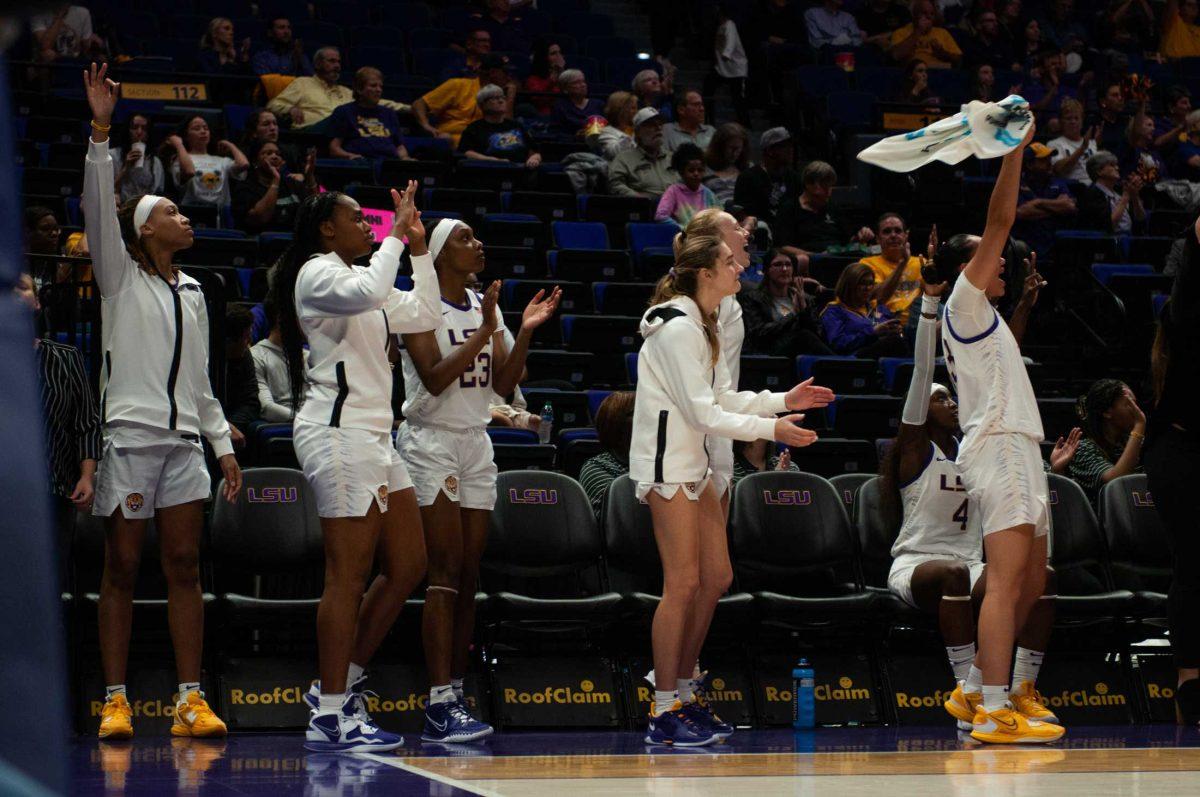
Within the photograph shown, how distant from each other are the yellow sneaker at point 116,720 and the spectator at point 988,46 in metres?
12.0

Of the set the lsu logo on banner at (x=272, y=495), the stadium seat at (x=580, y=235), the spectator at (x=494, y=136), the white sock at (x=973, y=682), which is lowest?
the white sock at (x=973, y=682)

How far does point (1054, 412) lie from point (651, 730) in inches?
171

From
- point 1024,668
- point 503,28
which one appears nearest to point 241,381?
point 1024,668

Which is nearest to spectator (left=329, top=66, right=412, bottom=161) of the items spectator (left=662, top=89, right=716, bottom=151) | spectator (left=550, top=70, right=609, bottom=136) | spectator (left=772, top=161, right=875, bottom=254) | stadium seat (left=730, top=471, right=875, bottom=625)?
spectator (left=550, top=70, right=609, bottom=136)

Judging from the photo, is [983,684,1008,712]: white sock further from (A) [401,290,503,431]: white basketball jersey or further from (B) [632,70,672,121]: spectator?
(B) [632,70,672,121]: spectator

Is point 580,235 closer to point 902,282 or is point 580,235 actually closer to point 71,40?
point 902,282

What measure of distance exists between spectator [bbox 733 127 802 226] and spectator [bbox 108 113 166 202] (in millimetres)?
4210

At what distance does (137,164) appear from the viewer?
9398 millimetres

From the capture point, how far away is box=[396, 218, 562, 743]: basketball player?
17.2 ft

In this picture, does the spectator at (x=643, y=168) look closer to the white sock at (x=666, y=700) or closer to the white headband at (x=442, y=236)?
the white headband at (x=442, y=236)

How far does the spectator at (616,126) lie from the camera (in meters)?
11.8

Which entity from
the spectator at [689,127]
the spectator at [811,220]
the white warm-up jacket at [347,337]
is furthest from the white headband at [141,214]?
the spectator at [689,127]

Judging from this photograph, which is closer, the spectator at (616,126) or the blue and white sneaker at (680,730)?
the blue and white sneaker at (680,730)

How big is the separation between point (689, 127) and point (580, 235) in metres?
2.34
